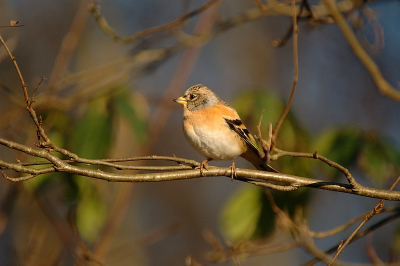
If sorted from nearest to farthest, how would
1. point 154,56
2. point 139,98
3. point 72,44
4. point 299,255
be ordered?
point 139,98
point 72,44
point 154,56
point 299,255

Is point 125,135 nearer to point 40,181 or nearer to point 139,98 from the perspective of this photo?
point 139,98

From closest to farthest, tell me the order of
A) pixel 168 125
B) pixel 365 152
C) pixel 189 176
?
pixel 189 176 → pixel 365 152 → pixel 168 125

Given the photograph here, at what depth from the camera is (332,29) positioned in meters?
10.1

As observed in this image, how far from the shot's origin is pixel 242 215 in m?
3.39

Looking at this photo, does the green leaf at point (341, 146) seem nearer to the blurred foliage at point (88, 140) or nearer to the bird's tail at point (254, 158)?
the bird's tail at point (254, 158)

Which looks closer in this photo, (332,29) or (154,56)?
(154,56)

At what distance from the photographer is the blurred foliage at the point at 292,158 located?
3241 millimetres

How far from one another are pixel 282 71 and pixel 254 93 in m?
6.56

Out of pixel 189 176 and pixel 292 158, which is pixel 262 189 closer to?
pixel 292 158

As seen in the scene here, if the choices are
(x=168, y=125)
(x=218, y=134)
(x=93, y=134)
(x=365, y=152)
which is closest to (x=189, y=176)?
(x=93, y=134)

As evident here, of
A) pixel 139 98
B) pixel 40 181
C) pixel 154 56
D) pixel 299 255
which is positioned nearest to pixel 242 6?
pixel 299 255

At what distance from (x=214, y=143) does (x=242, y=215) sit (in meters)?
Result: 0.64

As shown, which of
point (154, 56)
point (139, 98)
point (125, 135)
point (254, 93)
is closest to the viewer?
point (254, 93)

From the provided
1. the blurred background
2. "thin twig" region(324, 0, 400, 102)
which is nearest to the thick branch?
the blurred background
